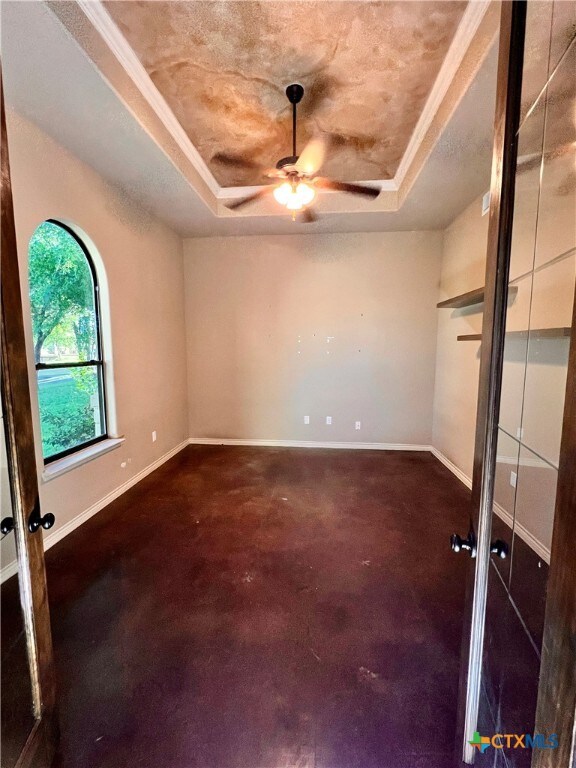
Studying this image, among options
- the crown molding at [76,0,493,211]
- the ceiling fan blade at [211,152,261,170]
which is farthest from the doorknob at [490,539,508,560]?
the ceiling fan blade at [211,152,261,170]

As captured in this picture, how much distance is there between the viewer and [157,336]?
388cm

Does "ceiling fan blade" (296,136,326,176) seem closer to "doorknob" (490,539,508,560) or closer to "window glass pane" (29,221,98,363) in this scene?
"window glass pane" (29,221,98,363)

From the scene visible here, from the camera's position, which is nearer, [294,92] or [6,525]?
[6,525]

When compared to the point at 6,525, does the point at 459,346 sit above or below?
above

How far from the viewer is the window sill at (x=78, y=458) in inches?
93.3

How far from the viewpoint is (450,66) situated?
193 centimetres


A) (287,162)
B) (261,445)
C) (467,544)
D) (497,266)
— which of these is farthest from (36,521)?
(261,445)

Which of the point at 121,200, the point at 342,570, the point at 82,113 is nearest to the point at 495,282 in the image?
the point at 342,570

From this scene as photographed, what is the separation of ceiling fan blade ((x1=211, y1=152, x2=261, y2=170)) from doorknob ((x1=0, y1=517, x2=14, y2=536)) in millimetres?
3216

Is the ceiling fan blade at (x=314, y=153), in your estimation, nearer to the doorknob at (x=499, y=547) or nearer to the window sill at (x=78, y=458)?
the doorknob at (x=499, y=547)

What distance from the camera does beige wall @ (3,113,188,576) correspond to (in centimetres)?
220

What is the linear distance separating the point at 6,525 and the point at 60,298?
2225 millimetres

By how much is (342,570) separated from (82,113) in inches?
136

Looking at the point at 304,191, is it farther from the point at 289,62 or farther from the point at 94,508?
the point at 94,508
